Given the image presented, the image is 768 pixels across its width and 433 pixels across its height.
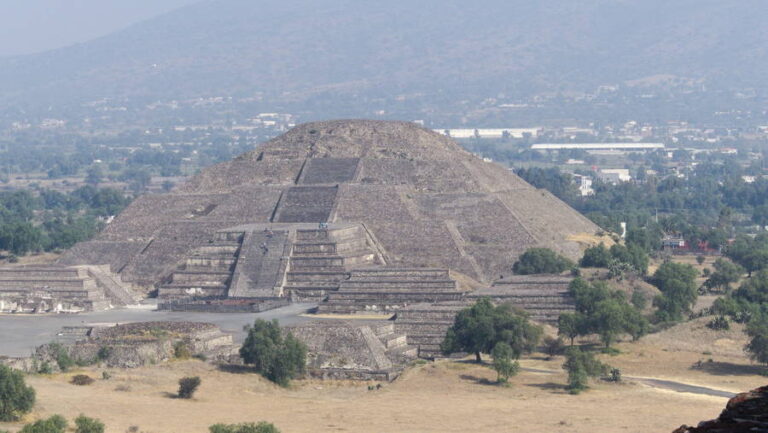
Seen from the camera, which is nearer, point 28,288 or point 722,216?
point 28,288

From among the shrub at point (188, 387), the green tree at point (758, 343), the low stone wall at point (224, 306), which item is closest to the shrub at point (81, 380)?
the shrub at point (188, 387)

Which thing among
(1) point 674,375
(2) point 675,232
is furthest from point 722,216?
(1) point 674,375

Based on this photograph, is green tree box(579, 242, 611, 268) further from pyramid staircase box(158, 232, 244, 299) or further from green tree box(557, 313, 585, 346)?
pyramid staircase box(158, 232, 244, 299)

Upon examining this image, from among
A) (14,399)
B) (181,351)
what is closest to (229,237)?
(181,351)

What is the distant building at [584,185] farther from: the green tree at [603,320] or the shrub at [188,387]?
the shrub at [188,387]

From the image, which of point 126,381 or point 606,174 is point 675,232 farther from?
point 606,174
